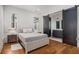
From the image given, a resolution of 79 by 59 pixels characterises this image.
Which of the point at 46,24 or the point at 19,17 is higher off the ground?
the point at 19,17

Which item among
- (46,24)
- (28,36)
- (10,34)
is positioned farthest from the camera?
(28,36)

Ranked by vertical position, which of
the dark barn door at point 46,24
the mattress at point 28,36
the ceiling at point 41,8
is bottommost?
the mattress at point 28,36

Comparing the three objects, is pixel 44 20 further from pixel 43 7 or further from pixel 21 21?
pixel 21 21

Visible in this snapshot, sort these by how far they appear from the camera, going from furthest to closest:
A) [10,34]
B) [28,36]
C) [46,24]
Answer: [28,36]
[46,24]
[10,34]

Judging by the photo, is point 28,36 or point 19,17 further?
point 28,36

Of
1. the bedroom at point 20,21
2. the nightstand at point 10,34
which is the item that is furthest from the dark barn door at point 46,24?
the nightstand at point 10,34

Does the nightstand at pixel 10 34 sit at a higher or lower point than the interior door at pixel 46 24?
lower

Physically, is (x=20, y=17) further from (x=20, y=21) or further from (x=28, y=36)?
(x=28, y=36)

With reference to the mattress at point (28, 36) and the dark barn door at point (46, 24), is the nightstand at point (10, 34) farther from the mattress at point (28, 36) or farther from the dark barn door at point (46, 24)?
the dark barn door at point (46, 24)

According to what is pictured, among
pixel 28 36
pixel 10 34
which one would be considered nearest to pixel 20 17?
pixel 10 34

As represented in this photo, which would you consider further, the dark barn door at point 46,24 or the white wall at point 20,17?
the dark barn door at point 46,24

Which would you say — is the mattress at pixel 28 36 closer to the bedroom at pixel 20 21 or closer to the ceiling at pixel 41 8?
the bedroom at pixel 20 21

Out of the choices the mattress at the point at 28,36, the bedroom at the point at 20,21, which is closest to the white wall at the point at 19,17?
the bedroom at the point at 20,21

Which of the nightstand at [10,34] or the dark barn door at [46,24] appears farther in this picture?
the dark barn door at [46,24]
